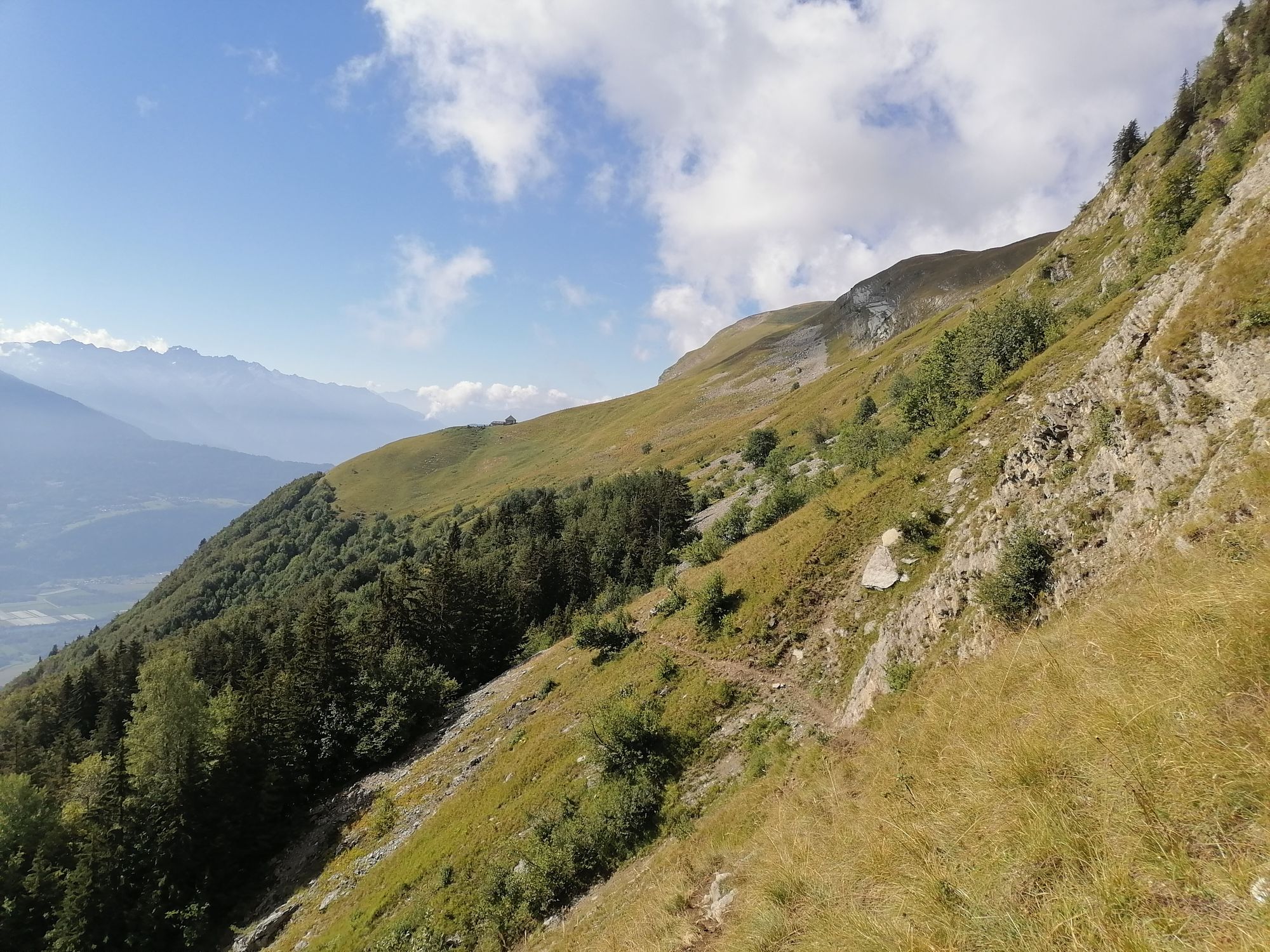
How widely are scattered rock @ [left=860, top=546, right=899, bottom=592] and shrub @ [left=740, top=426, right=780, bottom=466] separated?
69.8 meters

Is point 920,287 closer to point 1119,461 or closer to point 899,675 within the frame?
point 1119,461

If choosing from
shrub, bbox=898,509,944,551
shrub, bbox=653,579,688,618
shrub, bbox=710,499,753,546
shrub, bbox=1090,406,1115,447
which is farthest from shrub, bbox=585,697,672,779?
shrub, bbox=710,499,753,546

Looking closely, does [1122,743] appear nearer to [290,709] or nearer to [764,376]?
[290,709]

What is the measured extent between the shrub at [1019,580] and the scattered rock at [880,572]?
624cm

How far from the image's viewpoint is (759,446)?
313 feet

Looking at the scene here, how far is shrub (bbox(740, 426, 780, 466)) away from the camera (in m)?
94.4

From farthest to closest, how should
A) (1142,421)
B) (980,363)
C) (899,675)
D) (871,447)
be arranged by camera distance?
(871,447), (980,363), (899,675), (1142,421)

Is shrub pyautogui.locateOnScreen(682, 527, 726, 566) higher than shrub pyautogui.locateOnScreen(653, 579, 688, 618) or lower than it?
higher

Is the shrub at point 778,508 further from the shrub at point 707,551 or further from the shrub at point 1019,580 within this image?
the shrub at point 1019,580

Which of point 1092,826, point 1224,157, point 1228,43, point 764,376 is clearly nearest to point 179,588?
point 764,376

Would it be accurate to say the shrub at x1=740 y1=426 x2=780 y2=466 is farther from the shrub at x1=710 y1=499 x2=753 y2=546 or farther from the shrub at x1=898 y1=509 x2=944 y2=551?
the shrub at x1=898 y1=509 x2=944 y2=551

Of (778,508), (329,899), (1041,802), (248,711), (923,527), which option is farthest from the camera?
(248,711)

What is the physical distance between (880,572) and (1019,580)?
7.66 metres

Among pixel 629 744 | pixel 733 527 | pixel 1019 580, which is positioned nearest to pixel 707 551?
pixel 733 527
